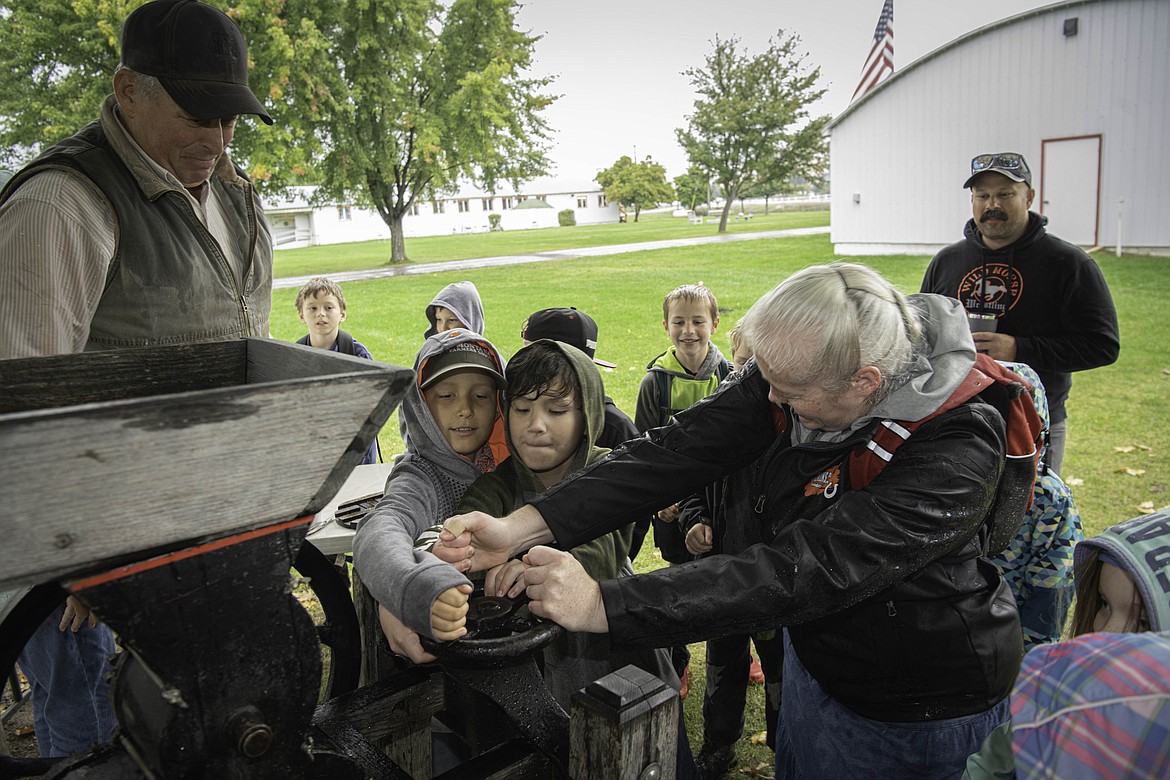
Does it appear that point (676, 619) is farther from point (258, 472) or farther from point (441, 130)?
point (441, 130)

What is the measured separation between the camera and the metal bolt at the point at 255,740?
117 cm

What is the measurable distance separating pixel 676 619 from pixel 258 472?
3.02ft

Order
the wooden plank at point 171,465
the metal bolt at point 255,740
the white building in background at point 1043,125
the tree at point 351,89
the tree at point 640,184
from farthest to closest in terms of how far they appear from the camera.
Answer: the tree at point 640,184, the tree at point 351,89, the white building in background at point 1043,125, the metal bolt at point 255,740, the wooden plank at point 171,465

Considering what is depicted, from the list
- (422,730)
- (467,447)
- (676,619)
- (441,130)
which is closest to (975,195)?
(467,447)

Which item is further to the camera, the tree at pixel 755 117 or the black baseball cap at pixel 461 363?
the tree at pixel 755 117

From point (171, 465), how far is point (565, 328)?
3.02m

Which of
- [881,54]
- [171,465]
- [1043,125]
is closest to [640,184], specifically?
[881,54]

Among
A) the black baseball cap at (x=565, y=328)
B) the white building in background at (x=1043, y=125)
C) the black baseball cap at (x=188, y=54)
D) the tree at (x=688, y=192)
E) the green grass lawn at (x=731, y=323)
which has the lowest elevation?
the green grass lawn at (x=731, y=323)

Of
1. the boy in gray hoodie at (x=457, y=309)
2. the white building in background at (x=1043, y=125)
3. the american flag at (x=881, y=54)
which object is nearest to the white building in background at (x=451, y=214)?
the american flag at (x=881, y=54)

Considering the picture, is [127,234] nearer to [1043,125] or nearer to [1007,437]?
[1007,437]

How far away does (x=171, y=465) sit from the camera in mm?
930

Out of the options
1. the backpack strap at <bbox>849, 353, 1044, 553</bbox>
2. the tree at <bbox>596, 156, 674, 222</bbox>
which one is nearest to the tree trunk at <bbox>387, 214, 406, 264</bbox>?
the backpack strap at <bbox>849, 353, 1044, 553</bbox>

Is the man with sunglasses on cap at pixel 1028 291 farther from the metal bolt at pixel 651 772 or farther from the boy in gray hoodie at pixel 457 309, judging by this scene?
the metal bolt at pixel 651 772

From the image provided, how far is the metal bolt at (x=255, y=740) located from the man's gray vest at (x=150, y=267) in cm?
119
